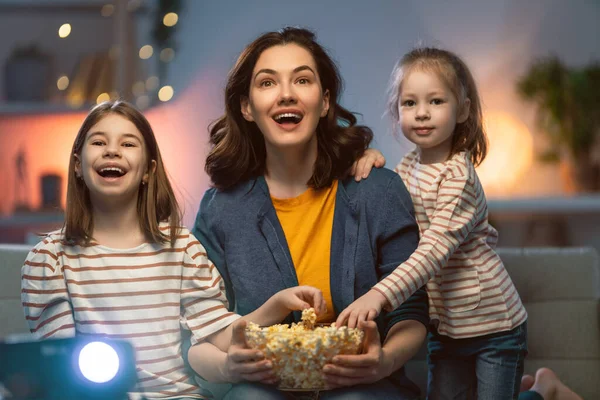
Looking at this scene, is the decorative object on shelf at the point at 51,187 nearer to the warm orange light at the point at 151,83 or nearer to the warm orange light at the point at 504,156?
the warm orange light at the point at 151,83

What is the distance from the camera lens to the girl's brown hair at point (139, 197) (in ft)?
5.28

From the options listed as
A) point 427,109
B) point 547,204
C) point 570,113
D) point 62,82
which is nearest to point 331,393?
point 427,109

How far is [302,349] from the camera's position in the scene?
128 centimetres

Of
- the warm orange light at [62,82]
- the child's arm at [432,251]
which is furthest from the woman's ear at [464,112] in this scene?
the warm orange light at [62,82]

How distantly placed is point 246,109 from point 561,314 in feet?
3.09

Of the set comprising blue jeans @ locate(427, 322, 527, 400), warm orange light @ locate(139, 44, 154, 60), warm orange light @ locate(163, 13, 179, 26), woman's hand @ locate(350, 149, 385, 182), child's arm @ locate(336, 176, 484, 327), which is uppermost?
warm orange light @ locate(163, 13, 179, 26)

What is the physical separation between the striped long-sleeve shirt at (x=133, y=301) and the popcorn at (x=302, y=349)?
0.30m

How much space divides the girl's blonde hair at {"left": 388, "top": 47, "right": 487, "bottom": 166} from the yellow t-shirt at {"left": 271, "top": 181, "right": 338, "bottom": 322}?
293 millimetres

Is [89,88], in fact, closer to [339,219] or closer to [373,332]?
[339,219]

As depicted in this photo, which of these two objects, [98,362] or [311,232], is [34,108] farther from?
[98,362]

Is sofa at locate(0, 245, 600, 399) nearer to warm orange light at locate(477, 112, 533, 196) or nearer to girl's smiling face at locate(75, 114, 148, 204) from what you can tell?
girl's smiling face at locate(75, 114, 148, 204)

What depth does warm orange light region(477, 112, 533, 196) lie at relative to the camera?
3768 mm

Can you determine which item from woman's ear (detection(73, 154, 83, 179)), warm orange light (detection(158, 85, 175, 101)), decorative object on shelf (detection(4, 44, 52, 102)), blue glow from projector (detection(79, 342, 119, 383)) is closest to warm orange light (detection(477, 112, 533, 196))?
warm orange light (detection(158, 85, 175, 101))

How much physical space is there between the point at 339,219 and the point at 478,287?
12.7 inches
